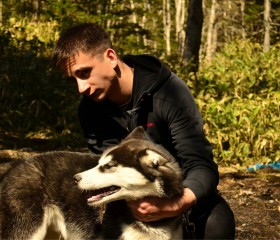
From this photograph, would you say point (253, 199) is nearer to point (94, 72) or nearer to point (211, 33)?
point (94, 72)

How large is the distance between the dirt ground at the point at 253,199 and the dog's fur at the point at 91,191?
69.9 inches

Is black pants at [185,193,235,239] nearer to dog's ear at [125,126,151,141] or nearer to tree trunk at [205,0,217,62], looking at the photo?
dog's ear at [125,126,151,141]

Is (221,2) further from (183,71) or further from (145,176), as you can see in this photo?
(145,176)

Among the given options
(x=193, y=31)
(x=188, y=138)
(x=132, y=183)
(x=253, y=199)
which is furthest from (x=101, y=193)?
(x=193, y=31)

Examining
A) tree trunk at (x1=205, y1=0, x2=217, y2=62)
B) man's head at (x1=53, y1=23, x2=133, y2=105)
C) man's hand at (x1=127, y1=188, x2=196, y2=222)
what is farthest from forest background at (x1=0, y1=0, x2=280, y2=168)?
tree trunk at (x1=205, y1=0, x2=217, y2=62)

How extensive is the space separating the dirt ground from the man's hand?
1.76 meters

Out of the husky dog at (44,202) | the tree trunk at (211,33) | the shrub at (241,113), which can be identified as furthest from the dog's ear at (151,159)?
the tree trunk at (211,33)

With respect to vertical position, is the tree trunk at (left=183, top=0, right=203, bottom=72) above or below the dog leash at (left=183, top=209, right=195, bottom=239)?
above

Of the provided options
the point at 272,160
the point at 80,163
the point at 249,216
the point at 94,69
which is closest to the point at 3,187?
the point at 80,163

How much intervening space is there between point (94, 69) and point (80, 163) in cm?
72

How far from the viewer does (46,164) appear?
3.65 m

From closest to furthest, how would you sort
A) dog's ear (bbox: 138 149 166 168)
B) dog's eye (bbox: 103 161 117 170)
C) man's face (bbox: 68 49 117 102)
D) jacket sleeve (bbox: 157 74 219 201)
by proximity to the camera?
dog's ear (bbox: 138 149 166 168) < dog's eye (bbox: 103 161 117 170) < jacket sleeve (bbox: 157 74 219 201) < man's face (bbox: 68 49 117 102)

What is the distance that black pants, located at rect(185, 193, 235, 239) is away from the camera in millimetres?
3477

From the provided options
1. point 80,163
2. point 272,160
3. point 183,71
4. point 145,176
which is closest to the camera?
point 145,176
